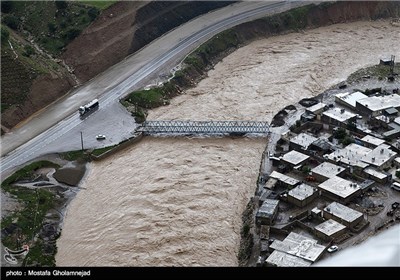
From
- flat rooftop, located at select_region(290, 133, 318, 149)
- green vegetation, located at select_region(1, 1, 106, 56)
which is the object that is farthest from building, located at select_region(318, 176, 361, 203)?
green vegetation, located at select_region(1, 1, 106, 56)

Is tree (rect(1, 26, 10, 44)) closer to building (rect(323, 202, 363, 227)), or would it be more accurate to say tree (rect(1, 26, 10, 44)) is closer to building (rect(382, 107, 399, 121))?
building (rect(382, 107, 399, 121))

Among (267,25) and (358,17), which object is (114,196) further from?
(358,17)

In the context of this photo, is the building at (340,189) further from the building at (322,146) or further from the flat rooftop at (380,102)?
the flat rooftop at (380,102)

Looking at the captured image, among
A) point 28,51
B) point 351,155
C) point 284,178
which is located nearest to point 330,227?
point 284,178

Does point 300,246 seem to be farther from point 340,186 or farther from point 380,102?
point 380,102

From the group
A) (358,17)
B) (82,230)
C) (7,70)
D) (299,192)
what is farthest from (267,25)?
(82,230)

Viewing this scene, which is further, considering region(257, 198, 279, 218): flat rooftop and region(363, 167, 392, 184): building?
region(363, 167, 392, 184): building

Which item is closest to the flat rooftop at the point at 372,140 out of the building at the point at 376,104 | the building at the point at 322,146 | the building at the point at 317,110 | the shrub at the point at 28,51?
the building at the point at 322,146
